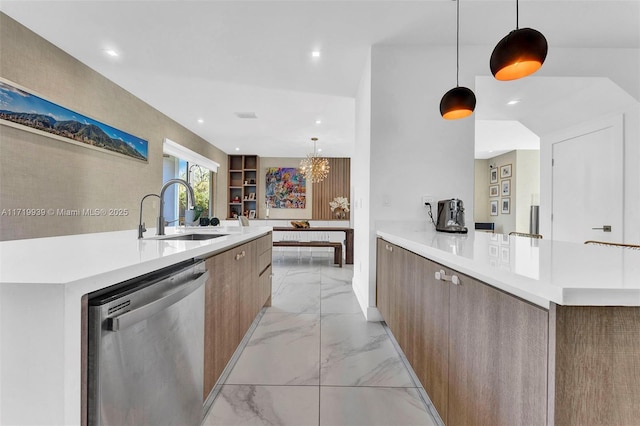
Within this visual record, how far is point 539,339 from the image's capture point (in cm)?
68

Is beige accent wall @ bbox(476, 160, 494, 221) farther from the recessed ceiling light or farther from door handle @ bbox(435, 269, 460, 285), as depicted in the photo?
door handle @ bbox(435, 269, 460, 285)

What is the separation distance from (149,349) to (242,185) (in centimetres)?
807

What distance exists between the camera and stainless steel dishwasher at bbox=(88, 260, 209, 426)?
0.70m

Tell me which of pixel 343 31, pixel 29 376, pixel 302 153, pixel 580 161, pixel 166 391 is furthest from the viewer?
pixel 302 153

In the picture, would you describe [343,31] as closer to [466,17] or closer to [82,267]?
[466,17]

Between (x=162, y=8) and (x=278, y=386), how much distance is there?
287cm

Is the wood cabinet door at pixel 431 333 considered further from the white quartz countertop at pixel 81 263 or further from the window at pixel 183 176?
the window at pixel 183 176

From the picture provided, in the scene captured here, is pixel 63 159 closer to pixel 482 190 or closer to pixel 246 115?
pixel 246 115

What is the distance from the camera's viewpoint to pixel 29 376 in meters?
0.59

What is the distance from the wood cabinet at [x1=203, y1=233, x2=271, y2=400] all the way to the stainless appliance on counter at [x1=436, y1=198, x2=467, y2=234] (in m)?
1.51

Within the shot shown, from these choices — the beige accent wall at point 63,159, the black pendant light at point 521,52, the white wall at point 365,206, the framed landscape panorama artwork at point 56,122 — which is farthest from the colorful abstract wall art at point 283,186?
the black pendant light at point 521,52

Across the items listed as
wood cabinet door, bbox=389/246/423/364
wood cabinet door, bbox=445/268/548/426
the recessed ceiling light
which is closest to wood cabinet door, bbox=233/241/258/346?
wood cabinet door, bbox=389/246/423/364

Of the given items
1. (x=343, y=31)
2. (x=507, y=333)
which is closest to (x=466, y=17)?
(x=343, y=31)

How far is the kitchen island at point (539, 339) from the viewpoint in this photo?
2.04 ft
